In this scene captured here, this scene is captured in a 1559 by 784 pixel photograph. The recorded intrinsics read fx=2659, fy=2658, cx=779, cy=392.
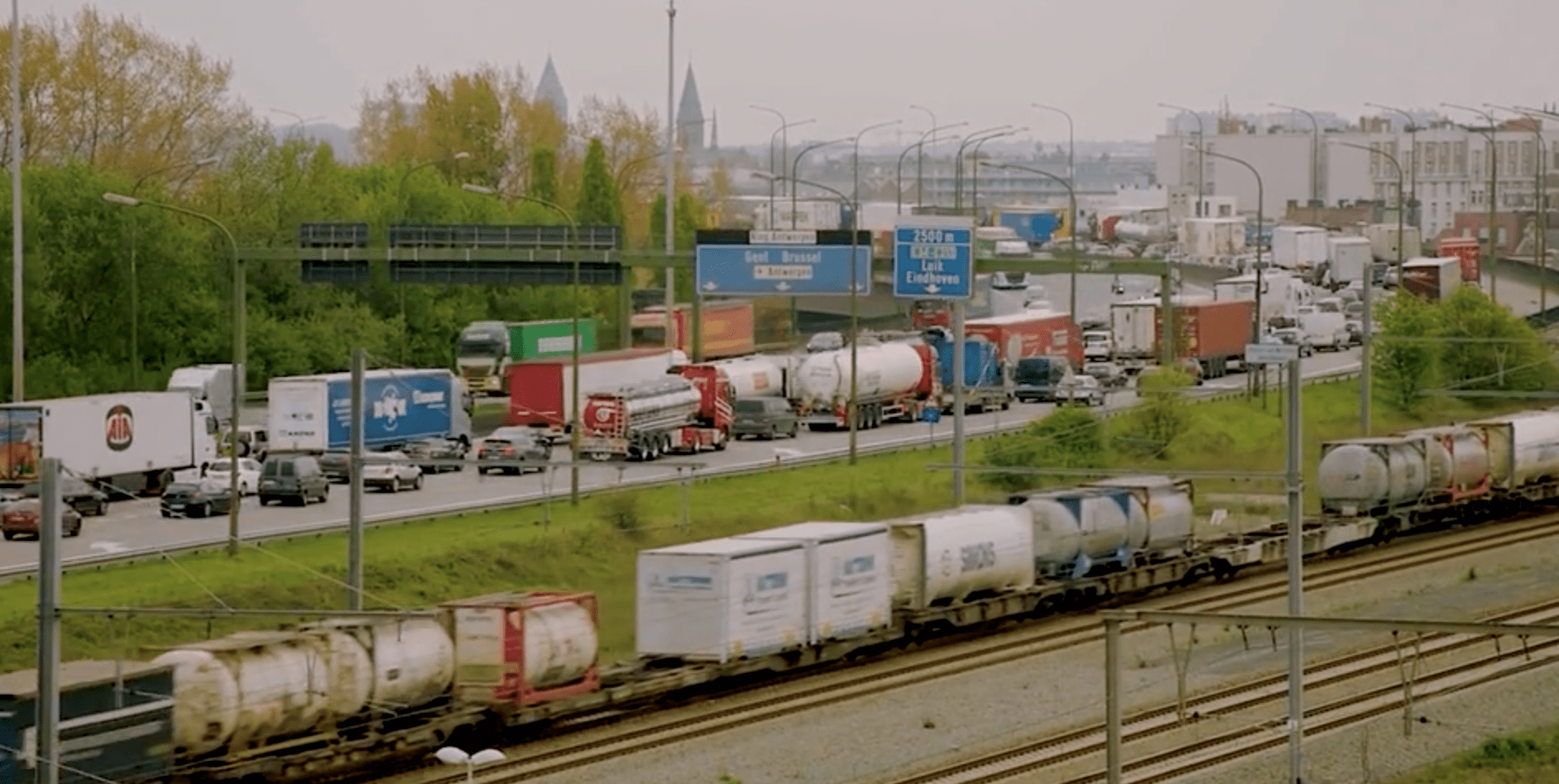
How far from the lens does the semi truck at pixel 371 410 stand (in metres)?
67.3

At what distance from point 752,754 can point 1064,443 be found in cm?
3090

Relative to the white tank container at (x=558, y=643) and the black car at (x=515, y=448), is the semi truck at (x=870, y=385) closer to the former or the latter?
the black car at (x=515, y=448)

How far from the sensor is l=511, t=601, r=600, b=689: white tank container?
35438 mm

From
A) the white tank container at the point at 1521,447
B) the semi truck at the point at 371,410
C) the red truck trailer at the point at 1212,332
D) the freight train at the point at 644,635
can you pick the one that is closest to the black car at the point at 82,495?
the semi truck at the point at 371,410

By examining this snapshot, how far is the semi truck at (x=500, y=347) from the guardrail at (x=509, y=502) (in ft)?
49.8

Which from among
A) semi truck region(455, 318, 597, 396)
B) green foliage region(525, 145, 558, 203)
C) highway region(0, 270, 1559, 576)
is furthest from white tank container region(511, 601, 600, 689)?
green foliage region(525, 145, 558, 203)

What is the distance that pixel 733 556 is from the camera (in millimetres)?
37969

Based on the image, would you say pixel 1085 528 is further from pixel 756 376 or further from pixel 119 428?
pixel 756 376

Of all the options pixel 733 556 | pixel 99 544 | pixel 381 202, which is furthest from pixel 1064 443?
pixel 381 202

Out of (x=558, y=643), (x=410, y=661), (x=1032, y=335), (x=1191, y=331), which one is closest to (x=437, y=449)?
(x=1032, y=335)

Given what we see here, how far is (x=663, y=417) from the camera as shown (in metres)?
71.1

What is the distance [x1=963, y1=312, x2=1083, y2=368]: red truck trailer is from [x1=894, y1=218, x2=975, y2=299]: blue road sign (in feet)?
105

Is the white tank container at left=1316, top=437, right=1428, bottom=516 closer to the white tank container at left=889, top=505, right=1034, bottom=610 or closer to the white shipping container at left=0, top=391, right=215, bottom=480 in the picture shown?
the white tank container at left=889, top=505, right=1034, bottom=610

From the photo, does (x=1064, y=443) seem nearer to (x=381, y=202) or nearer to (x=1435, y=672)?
(x=1435, y=672)
